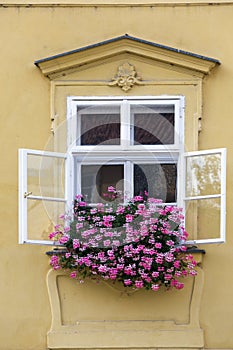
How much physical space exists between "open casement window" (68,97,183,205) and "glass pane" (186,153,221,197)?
155mm

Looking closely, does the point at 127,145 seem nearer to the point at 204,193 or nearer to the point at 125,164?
the point at 125,164

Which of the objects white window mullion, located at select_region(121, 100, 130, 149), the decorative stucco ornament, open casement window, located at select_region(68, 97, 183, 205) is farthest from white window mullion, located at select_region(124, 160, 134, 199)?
the decorative stucco ornament

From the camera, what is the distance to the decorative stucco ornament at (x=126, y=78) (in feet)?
30.8

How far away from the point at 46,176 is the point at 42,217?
0.32m

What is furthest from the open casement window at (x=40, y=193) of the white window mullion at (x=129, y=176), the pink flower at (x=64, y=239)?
the white window mullion at (x=129, y=176)

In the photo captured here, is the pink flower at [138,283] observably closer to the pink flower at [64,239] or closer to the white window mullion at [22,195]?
the pink flower at [64,239]

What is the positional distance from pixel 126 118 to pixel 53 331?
174cm

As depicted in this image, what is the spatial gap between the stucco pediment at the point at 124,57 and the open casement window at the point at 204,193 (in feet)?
2.37

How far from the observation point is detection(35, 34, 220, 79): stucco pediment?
30.6 feet

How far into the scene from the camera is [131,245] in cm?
885

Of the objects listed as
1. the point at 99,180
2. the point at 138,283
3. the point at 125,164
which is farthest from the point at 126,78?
the point at 138,283

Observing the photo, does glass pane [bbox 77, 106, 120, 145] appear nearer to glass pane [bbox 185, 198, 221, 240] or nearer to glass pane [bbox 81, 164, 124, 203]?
glass pane [bbox 81, 164, 124, 203]

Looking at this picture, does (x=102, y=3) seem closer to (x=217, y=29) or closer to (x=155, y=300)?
(x=217, y=29)

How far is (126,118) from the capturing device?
30.6 feet
